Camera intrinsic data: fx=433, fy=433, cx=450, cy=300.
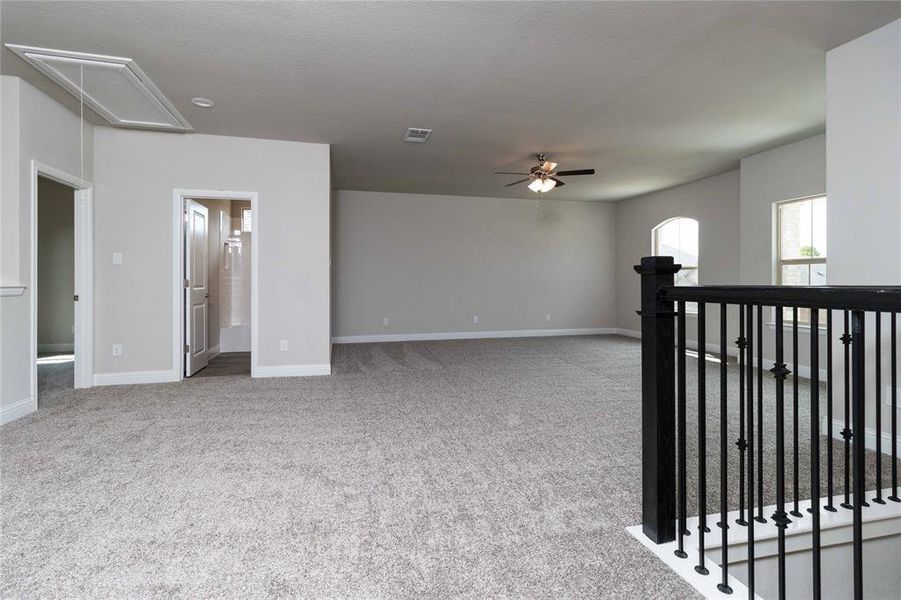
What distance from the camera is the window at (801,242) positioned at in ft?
15.5

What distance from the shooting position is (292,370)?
481 centimetres

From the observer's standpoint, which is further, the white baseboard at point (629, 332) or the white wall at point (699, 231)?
the white baseboard at point (629, 332)

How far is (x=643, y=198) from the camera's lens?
7.87 metres

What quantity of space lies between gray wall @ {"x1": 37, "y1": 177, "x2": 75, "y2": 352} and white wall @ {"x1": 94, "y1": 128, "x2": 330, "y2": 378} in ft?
10.3

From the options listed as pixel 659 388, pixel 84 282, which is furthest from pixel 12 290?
pixel 659 388

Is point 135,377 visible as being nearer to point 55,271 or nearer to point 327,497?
point 327,497

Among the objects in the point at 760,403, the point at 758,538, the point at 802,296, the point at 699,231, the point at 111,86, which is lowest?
the point at 758,538

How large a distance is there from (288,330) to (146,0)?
3.16m

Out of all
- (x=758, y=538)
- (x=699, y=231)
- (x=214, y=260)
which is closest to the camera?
(x=758, y=538)

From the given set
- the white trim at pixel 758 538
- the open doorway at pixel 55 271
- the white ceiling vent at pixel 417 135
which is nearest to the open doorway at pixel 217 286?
the white ceiling vent at pixel 417 135

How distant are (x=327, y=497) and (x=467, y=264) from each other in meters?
6.29

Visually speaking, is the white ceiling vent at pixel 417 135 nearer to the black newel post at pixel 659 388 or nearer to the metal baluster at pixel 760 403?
the black newel post at pixel 659 388

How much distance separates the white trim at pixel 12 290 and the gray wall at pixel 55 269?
154 inches

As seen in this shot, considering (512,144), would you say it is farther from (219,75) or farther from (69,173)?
(69,173)
